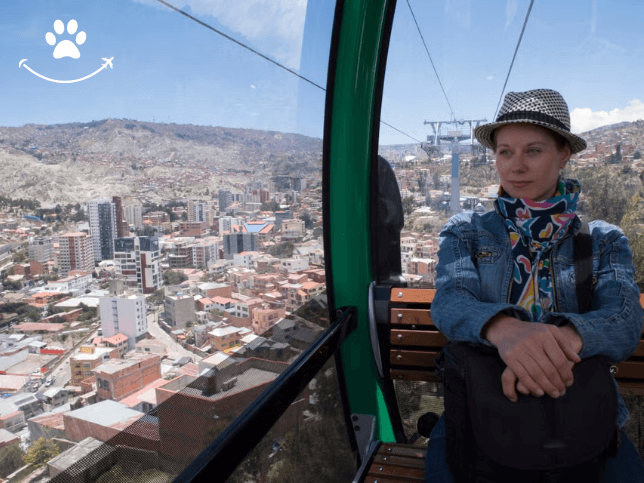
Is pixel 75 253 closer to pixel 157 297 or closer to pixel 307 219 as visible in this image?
pixel 157 297

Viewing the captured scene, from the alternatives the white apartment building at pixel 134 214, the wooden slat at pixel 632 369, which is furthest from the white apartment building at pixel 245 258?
the wooden slat at pixel 632 369

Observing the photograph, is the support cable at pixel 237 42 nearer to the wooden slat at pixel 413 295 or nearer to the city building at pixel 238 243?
the city building at pixel 238 243

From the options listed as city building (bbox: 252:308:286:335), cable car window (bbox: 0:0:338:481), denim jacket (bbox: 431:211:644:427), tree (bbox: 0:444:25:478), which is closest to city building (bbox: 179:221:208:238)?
cable car window (bbox: 0:0:338:481)

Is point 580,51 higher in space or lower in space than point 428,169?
higher

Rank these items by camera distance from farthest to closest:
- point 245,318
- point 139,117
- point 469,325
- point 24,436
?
point 245,318
point 469,325
point 139,117
point 24,436

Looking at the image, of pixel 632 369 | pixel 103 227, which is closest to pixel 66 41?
pixel 103 227

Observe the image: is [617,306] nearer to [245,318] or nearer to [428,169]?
[245,318]

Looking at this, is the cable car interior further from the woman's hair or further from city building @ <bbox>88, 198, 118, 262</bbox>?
the woman's hair

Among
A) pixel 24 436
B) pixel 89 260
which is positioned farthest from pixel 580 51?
pixel 24 436
